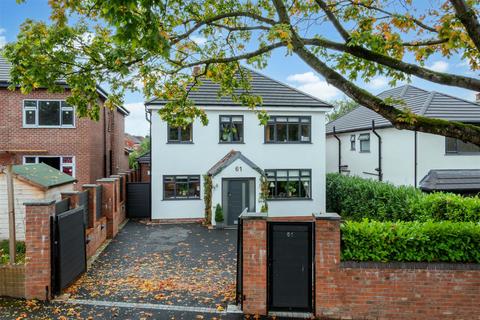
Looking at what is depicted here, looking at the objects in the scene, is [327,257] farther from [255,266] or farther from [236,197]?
[236,197]

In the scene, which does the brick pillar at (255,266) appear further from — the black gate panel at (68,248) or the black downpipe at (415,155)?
the black downpipe at (415,155)

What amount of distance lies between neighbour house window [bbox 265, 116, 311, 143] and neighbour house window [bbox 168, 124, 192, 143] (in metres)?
4.01

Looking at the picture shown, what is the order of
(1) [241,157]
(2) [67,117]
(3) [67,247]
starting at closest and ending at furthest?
(3) [67,247]
(1) [241,157]
(2) [67,117]

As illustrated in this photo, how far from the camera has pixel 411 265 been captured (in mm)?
6855

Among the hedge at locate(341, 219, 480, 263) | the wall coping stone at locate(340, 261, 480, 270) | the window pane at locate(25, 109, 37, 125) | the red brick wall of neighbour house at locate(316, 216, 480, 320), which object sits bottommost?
the red brick wall of neighbour house at locate(316, 216, 480, 320)

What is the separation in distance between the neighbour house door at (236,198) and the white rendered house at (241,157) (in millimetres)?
48

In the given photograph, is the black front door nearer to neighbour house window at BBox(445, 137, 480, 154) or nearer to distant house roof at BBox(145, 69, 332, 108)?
distant house roof at BBox(145, 69, 332, 108)

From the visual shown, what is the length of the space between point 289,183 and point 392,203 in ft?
19.9

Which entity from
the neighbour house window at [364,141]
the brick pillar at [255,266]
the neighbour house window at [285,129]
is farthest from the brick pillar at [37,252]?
the neighbour house window at [364,141]

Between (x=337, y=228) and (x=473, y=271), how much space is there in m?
2.63

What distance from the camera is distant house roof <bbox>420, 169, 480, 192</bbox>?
15.8m

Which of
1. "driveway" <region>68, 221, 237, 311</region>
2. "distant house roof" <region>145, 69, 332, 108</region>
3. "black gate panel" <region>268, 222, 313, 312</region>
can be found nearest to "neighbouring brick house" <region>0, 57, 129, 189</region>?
"distant house roof" <region>145, 69, 332, 108</region>

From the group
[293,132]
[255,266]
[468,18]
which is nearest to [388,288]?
[255,266]

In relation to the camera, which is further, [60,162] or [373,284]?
[60,162]
